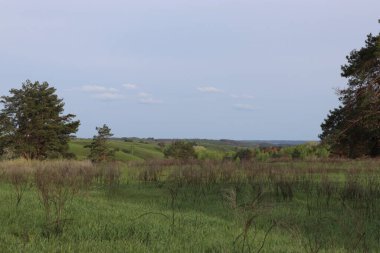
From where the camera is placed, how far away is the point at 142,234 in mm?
6406

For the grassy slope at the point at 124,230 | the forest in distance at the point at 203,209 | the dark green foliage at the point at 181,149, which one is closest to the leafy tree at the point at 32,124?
the forest in distance at the point at 203,209

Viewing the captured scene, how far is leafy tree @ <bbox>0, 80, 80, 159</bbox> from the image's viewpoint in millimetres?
38906

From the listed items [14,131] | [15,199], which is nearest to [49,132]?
[14,131]

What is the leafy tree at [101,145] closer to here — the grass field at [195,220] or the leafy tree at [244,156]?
the leafy tree at [244,156]

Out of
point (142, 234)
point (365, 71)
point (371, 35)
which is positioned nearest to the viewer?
point (142, 234)

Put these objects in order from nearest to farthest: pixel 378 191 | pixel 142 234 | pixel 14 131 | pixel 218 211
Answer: pixel 142 234 < pixel 218 211 < pixel 378 191 < pixel 14 131

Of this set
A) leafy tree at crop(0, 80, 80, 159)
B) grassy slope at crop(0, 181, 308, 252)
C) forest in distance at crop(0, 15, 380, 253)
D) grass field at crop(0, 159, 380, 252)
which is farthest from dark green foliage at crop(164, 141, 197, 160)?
grassy slope at crop(0, 181, 308, 252)

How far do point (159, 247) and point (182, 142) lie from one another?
8037 cm

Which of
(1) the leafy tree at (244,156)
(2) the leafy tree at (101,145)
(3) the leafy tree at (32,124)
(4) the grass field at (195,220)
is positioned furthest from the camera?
(2) the leafy tree at (101,145)

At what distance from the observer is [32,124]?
40.2m

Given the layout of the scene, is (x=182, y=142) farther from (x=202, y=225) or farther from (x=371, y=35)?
(x=202, y=225)

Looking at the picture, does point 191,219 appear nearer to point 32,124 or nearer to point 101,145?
point 32,124

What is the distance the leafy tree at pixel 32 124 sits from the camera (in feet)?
128

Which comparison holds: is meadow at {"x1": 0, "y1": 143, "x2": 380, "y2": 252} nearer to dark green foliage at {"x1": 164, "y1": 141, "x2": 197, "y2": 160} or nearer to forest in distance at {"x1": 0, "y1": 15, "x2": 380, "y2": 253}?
forest in distance at {"x1": 0, "y1": 15, "x2": 380, "y2": 253}
